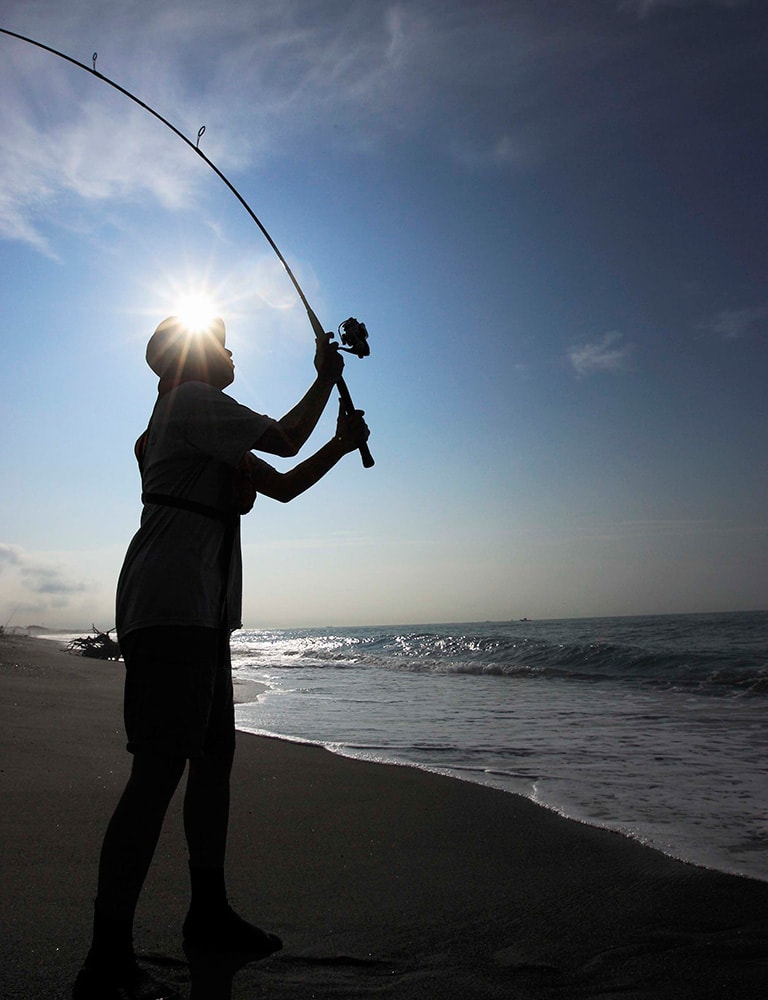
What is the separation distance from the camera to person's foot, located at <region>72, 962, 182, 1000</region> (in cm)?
164

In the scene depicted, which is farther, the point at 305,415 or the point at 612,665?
the point at 612,665

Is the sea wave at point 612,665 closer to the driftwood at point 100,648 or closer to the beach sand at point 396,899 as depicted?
the driftwood at point 100,648

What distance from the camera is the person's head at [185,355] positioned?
90.8 inches

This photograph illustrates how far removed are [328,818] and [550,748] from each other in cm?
262

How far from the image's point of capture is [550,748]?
5.53 meters

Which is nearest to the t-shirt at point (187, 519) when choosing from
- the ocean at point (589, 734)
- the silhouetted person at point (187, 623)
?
the silhouetted person at point (187, 623)

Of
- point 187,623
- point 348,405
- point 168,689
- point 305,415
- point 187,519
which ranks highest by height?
point 348,405

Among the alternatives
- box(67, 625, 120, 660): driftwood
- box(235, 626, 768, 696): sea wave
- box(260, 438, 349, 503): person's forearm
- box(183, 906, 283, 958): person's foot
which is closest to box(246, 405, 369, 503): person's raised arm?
box(260, 438, 349, 503): person's forearm

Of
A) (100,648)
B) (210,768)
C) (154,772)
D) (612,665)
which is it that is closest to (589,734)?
(210,768)

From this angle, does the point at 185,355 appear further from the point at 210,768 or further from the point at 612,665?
the point at 612,665

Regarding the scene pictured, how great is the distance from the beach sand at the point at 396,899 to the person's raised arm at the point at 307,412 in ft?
4.52

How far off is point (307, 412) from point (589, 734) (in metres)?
4.95

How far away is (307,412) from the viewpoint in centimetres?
233

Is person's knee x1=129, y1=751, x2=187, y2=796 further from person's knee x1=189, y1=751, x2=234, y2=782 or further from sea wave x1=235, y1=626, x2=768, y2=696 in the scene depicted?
sea wave x1=235, y1=626, x2=768, y2=696
